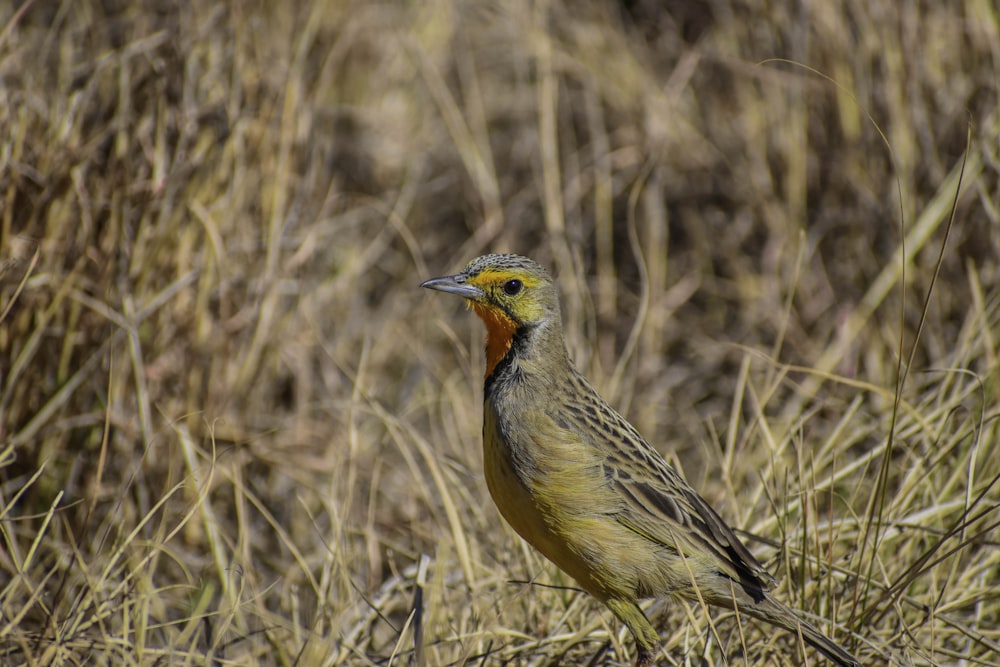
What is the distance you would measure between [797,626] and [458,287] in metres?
1.57

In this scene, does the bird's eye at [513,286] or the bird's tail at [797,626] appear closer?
the bird's tail at [797,626]

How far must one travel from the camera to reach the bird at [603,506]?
3.76 meters

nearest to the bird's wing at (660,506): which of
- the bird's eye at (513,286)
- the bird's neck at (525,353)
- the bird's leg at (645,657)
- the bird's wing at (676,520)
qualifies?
the bird's wing at (676,520)

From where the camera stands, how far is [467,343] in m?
6.93

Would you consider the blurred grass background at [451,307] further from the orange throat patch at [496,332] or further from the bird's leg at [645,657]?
the orange throat patch at [496,332]

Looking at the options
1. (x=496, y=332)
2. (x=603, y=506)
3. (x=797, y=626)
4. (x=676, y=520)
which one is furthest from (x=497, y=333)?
(x=797, y=626)

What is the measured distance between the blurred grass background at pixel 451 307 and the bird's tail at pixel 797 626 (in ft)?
0.45

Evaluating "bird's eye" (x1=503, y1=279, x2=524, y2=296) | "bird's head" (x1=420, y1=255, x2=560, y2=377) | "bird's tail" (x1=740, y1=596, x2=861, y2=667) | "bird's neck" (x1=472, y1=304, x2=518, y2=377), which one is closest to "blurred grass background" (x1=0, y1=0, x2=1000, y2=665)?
"bird's tail" (x1=740, y1=596, x2=861, y2=667)

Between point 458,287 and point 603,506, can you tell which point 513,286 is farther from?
point 603,506

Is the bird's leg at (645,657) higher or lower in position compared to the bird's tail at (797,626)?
lower

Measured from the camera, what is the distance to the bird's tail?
3518 millimetres

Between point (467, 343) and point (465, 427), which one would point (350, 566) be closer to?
point (465, 427)

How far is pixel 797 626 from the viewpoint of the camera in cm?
352

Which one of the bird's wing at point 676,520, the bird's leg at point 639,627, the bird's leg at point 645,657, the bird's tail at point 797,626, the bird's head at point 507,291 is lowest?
the bird's leg at point 645,657
